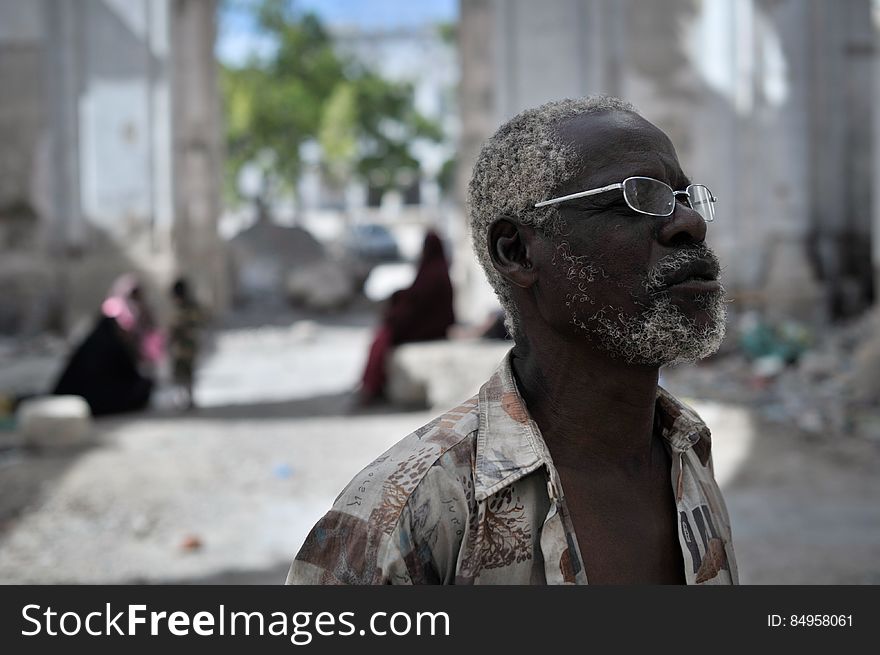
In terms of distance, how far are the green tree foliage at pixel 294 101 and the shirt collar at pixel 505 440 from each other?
24967mm

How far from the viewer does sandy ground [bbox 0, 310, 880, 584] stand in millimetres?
4832

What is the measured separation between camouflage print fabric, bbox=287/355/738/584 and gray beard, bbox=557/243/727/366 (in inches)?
7.0

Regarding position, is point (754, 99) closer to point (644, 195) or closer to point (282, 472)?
point (282, 472)

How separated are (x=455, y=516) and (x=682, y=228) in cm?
54

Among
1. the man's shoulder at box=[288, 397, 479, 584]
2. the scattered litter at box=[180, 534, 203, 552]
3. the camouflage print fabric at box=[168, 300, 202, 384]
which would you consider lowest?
the scattered litter at box=[180, 534, 203, 552]

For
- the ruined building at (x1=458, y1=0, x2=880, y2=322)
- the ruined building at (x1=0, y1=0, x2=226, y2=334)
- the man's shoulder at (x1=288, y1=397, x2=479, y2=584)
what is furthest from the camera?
the ruined building at (x1=0, y1=0, x2=226, y2=334)

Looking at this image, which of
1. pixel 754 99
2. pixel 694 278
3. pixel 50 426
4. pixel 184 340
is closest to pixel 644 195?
pixel 694 278

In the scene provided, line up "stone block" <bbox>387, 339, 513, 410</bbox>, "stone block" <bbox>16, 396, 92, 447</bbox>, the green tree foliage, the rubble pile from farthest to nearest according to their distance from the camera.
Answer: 1. the green tree foliage
2. "stone block" <bbox>387, 339, 513, 410</bbox>
3. the rubble pile
4. "stone block" <bbox>16, 396, 92, 447</bbox>

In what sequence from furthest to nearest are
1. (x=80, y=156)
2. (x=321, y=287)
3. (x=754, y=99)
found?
(x=321, y=287)
(x=80, y=156)
(x=754, y=99)

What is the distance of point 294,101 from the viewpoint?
26109mm

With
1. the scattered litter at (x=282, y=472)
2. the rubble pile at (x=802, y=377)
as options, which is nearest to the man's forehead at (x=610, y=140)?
the scattered litter at (x=282, y=472)

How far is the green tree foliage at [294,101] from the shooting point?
2578cm

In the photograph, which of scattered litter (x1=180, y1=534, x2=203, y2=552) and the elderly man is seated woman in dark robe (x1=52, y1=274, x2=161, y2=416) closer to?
scattered litter (x1=180, y1=534, x2=203, y2=552)

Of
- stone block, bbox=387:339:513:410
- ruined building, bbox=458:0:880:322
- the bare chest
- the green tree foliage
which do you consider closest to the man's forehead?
the bare chest
